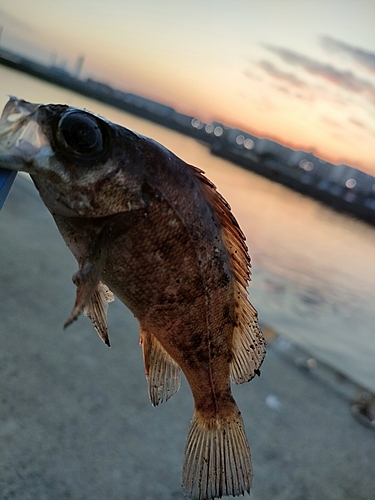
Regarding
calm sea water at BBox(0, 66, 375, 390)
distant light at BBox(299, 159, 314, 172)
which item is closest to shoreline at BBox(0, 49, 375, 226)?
distant light at BBox(299, 159, 314, 172)

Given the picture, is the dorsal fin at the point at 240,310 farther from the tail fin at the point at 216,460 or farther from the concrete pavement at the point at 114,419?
the concrete pavement at the point at 114,419

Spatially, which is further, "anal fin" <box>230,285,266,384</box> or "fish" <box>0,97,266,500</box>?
"anal fin" <box>230,285,266,384</box>

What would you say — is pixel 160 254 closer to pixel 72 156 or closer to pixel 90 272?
pixel 90 272

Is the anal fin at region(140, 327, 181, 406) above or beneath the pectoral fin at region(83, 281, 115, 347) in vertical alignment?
beneath

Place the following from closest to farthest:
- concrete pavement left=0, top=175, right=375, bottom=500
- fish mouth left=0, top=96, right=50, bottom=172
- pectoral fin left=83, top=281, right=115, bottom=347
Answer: fish mouth left=0, top=96, right=50, bottom=172, pectoral fin left=83, top=281, right=115, bottom=347, concrete pavement left=0, top=175, right=375, bottom=500

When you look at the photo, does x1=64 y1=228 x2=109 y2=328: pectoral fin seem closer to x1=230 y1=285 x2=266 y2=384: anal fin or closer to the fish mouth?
the fish mouth

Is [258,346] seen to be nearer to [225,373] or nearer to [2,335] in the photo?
[225,373]

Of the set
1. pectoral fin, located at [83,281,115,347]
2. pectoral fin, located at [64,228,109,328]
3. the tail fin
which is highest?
pectoral fin, located at [64,228,109,328]

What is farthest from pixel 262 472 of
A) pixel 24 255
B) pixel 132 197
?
pixel 24 255

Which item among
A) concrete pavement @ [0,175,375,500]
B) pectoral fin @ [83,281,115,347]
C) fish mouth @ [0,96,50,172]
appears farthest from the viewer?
concrete pavement @ [0,175,375,500]
